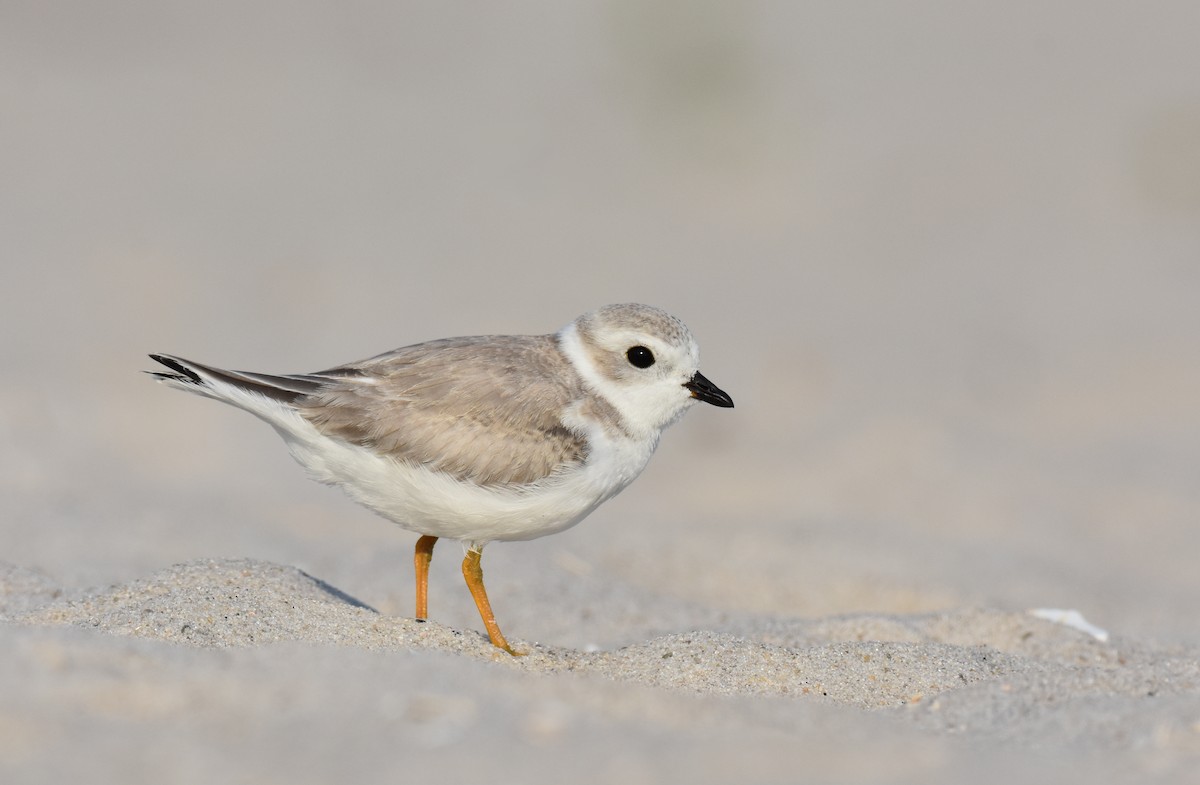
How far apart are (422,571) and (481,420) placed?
2.53 feet

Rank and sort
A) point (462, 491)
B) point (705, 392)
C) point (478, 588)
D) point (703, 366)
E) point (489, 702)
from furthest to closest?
point (703, 366) → point (705, 392) → point (478, 588) → point (462, 491) → point (489, 702)

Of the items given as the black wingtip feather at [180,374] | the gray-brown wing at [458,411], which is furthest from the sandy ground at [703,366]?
the black wingtip feather at [180,374]

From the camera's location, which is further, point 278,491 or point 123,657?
point 278,491

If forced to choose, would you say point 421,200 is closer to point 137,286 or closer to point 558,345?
point 137,286

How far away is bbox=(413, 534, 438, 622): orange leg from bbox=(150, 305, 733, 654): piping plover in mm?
215

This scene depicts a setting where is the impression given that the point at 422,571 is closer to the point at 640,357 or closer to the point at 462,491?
the point at 462,491

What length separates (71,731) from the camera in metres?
2.93

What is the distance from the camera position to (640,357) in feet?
16.6

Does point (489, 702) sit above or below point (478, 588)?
below

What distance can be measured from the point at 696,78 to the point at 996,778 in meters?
13.2

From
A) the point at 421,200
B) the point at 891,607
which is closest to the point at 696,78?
the point at 421,200

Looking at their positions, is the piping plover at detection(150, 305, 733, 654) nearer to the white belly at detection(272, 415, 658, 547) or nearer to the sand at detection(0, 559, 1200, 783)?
the white belly at detection(272, 415, 658, 547)

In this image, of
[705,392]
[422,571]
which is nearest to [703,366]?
[705,392]

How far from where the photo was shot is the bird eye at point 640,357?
5.06 meters
